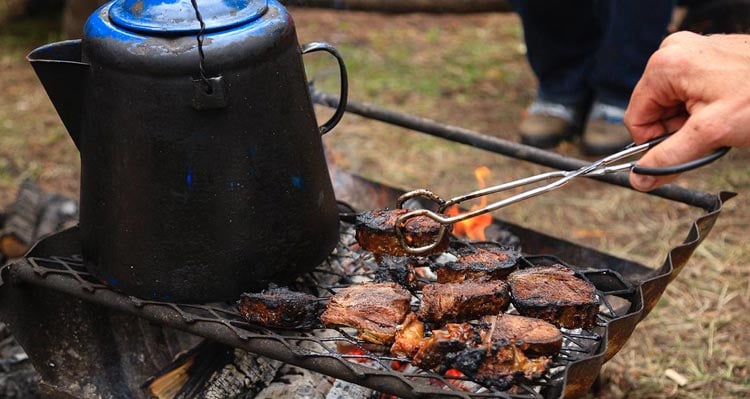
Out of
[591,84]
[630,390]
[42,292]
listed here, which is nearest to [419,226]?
[42,292]

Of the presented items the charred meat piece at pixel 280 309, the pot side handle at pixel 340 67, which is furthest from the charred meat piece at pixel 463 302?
the pot side handle at pixel 340 67

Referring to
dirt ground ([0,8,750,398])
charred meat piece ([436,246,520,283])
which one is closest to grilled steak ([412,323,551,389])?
charred meat piece ([436,246,520,283])

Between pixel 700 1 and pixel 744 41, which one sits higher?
pixel 744 41

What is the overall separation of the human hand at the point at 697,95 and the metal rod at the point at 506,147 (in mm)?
408

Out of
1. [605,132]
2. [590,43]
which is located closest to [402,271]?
[605,132]

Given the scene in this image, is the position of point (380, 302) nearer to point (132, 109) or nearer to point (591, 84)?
point (132, 109)

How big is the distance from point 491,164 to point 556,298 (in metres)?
2.59

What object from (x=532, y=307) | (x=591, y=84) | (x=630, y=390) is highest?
(x=532, y=307)

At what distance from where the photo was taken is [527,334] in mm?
1613

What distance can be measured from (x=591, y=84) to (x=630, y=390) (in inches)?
83.4

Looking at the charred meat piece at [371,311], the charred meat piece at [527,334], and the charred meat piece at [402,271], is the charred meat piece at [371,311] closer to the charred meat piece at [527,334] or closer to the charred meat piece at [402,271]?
the charred meat piece at [402,271]

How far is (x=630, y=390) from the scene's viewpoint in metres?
2.69

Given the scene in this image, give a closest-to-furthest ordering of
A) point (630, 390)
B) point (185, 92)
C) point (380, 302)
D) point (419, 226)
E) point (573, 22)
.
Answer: point (185, 92) → point (380, 302) → point (419, 226) → point (630, 390) → point (573, 22)

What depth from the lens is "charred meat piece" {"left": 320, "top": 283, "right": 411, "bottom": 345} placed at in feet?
5.58
